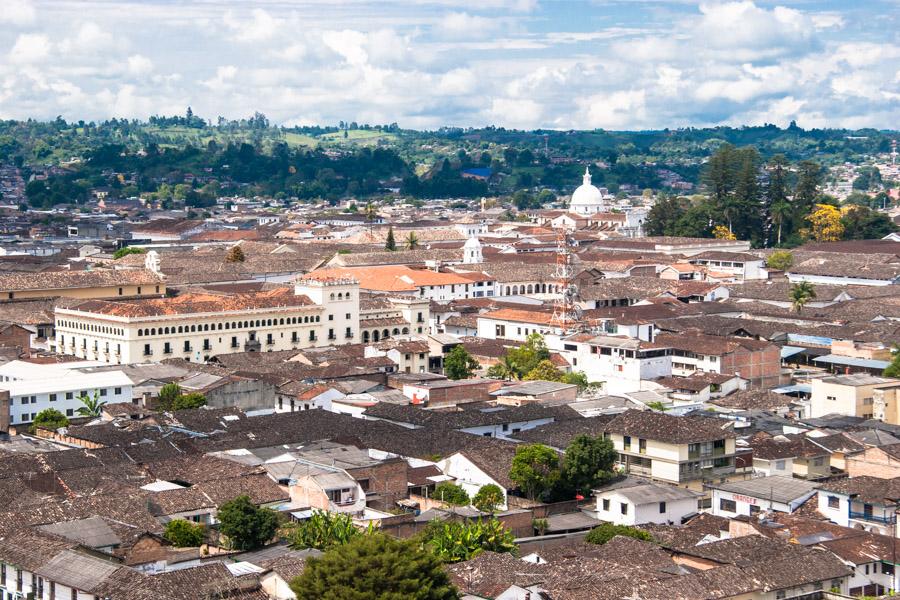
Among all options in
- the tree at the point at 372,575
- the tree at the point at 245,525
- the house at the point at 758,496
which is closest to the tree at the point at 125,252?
the house at the point at 758,496

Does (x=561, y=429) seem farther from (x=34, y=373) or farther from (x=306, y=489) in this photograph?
(x=34, y=373)

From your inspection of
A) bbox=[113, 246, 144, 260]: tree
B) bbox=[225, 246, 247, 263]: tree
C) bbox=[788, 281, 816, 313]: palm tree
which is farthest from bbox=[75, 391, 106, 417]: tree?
bbox=[113, 246, 144, 260]: tree

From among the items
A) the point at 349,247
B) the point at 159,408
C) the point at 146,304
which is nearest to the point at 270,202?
the point at 349,247

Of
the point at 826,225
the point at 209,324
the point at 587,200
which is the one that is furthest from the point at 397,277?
the point at 587,200

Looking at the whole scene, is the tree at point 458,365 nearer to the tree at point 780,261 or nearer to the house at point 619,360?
the house at point 619,360

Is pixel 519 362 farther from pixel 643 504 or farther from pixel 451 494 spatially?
pixel 643 504

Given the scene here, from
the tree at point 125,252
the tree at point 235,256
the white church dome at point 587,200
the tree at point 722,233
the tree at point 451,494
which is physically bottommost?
the tree at point 451,494
